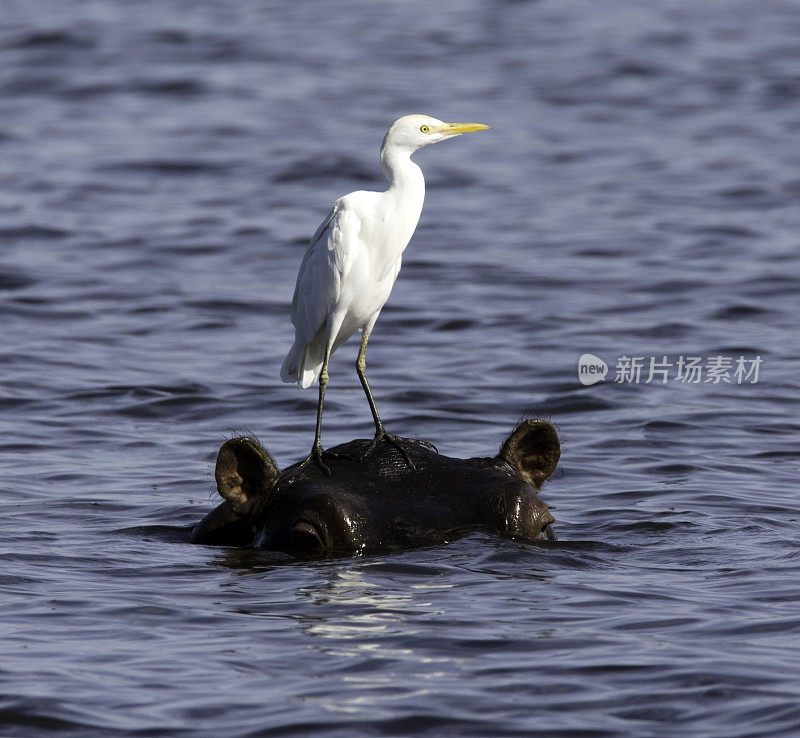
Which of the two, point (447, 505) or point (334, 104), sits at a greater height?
point (334, 104)

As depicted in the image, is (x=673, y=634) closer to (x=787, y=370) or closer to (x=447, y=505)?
(x=447, y=505)

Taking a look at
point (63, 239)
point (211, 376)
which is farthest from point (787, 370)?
point (63, 239)

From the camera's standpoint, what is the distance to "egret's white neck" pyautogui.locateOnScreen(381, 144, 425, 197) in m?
8.30

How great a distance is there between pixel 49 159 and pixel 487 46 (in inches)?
487

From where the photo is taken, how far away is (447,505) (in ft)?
23.4

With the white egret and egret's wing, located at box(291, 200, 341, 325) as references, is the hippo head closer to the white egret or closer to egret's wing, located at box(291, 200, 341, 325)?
the white egret

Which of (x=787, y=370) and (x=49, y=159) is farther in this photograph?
(x=49, y=159)

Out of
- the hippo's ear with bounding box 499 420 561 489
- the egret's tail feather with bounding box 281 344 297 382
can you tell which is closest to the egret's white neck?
the egret's tail feather with bounding box 281 344 297 382

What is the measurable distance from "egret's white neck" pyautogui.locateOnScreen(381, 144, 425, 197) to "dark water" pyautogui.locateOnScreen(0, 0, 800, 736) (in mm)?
1555

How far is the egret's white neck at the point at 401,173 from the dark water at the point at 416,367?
61.2 inches

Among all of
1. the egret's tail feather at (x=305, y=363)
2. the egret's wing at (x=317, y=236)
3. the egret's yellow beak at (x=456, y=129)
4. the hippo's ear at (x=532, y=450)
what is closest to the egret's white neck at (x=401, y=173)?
the egret's yellow beak at (x=456, y=129)

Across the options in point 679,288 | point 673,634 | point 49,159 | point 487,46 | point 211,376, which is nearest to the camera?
point 673,634

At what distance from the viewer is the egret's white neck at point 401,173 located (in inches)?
327

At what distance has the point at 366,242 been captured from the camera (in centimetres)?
847
